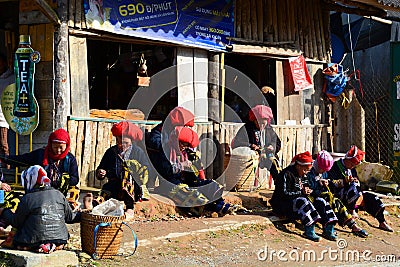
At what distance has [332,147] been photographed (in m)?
12.0

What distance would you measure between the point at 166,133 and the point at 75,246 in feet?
7.80

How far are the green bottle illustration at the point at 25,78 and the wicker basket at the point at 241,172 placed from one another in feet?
10.6

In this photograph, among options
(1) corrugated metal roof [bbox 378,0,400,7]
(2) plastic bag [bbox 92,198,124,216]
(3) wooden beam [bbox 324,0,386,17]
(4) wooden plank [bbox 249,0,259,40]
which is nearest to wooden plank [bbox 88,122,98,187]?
(2) plastic bag [bbox 92,198,124,216]

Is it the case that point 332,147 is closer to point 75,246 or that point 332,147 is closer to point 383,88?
point 383,88

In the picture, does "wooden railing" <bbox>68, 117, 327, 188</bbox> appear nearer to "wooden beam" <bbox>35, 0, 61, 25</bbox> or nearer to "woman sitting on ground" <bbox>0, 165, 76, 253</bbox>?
"wooden beam" <bbox>35, 0, 61, 25</bbox>

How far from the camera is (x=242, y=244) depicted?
743 centimetres

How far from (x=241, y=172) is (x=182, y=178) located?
1.57 meters

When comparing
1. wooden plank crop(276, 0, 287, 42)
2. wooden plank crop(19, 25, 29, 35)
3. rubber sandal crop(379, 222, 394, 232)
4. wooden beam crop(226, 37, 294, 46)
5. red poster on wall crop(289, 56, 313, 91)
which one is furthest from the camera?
red poster on wall crop(289, 56, 313, 91)

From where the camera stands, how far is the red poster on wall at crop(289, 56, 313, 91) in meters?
11.2

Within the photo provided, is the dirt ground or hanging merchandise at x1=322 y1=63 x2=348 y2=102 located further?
hanging merchandise at x1=322 y1=63 x2=348 y2=102

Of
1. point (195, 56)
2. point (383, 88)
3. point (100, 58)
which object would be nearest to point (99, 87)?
point (100, 58)

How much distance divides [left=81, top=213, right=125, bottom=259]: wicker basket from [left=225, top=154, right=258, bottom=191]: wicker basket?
12.2ft

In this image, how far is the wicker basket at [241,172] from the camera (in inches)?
380

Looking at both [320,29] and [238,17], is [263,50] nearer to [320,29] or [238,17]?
[238,17]
